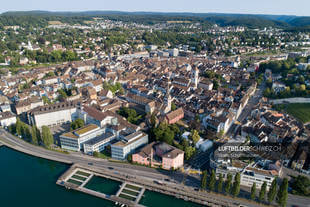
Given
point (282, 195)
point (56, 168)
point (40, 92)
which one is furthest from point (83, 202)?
point (40, 92)

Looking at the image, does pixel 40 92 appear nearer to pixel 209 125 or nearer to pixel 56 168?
pixel 56 168

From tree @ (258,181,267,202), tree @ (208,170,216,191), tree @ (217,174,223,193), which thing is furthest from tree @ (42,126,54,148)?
tree @ (258,181,267,202)

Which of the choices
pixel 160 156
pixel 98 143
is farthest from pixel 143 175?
pixel 98 143

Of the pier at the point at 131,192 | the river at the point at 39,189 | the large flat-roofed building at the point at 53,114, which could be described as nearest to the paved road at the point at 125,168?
the river at the point at 39,189

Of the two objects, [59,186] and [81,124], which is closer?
[59,186]

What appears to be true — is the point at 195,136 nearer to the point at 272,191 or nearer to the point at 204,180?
the point at 204,180

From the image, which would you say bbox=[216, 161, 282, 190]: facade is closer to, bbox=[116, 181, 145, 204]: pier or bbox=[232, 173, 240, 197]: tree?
bbox=[232, 173, 240, 197]: tree
